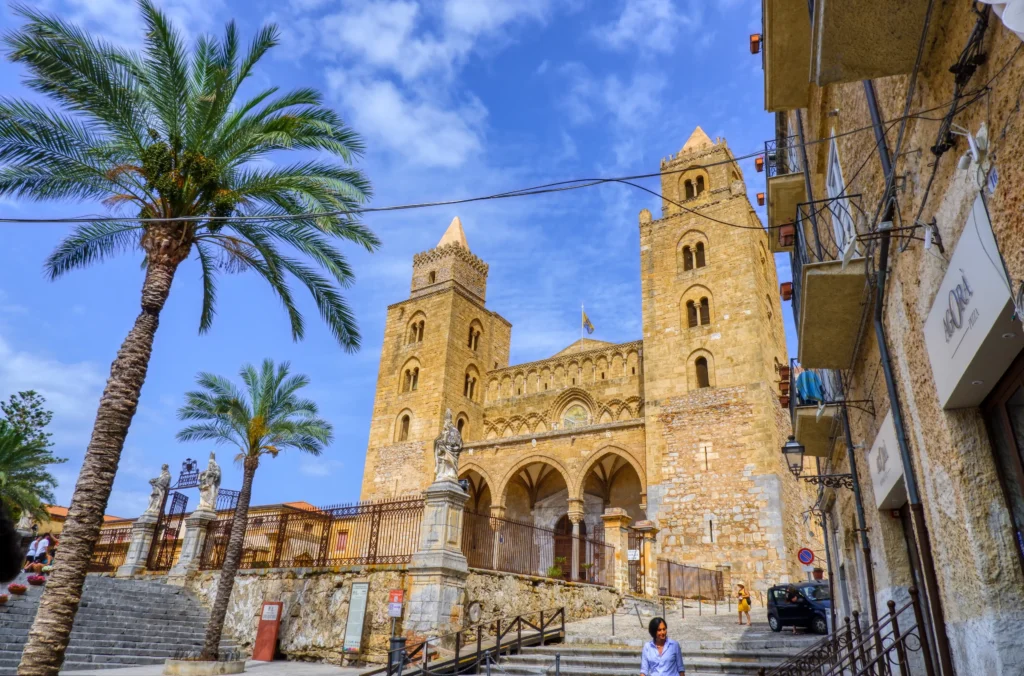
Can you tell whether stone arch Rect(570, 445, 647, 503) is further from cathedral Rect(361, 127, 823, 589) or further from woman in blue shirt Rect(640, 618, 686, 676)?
woman in blue shirt Rect(640, 618, 686, 676)

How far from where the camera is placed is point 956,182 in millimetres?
3170

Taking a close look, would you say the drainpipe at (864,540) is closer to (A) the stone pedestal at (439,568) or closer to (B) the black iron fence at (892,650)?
(B) the black iron fence at (892,650)

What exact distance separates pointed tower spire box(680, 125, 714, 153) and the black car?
2191 centimetres

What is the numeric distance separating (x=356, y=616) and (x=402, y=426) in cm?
1817

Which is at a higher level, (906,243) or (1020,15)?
(906,243)

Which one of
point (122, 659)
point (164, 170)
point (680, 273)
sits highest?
point (680, 273)

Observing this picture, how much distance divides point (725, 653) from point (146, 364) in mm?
8925

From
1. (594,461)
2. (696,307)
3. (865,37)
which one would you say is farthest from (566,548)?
(865,37)

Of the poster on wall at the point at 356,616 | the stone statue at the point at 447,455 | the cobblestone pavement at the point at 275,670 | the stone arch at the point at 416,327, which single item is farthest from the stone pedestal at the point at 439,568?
the stone arch at the point at 416,327

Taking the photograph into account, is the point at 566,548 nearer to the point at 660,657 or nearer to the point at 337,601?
the point at 337,601

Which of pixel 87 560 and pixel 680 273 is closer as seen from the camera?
pixel 87 560

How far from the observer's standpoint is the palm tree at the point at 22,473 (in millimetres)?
→ 20094

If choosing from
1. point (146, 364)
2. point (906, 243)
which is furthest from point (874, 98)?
point (146, 364)

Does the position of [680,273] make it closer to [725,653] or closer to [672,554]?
[672,554]
